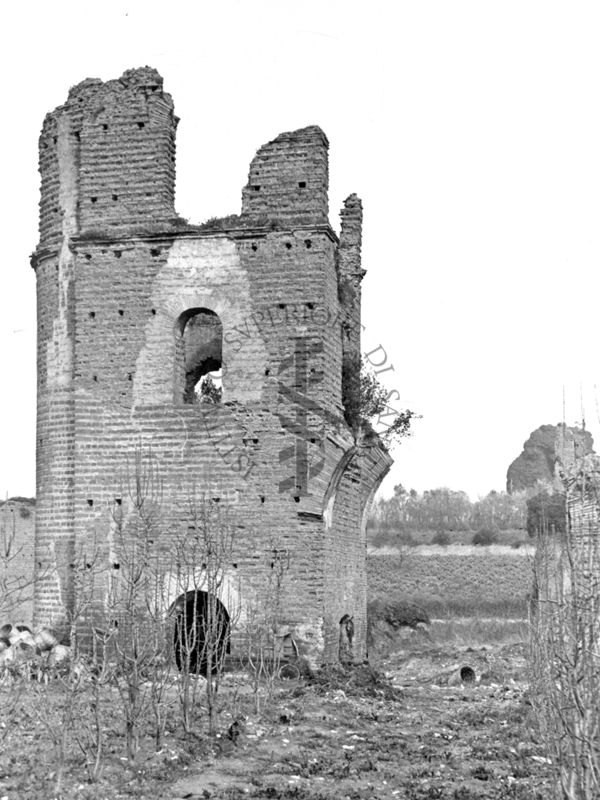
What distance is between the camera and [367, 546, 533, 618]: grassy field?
128ft

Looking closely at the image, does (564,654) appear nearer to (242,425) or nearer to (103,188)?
(242,425)

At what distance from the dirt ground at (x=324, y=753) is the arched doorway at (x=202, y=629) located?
0.66 metres

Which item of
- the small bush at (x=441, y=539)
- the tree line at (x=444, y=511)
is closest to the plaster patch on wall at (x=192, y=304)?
the small bush at (x=441, y=539)

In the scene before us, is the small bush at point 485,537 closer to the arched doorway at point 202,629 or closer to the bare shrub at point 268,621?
the arched doorway at point 202,629

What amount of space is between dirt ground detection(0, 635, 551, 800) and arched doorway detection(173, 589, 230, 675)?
2.17 feet

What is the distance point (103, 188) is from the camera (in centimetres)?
1622

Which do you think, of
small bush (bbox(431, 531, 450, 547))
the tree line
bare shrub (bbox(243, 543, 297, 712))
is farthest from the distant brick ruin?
the tree line

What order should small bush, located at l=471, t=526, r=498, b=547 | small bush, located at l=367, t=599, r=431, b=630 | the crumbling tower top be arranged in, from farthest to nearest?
small bush, located at l=471, t=526, r=498, b=547 < small bush, located at l=367, t=599, r=431, b=630 < the crumbling tower top

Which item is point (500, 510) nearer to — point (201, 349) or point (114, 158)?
point (201, 349)

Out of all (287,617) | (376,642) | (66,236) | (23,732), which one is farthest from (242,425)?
(376,642)

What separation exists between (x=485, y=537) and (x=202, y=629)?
3637 cm

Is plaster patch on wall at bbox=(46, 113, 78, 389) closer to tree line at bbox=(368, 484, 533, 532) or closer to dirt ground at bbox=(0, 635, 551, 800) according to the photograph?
dirt ground at bbox=(0, 635, 551, 800)

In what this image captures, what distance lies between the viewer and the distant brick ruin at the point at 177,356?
15375 millimetres

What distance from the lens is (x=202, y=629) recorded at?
51.5ft
